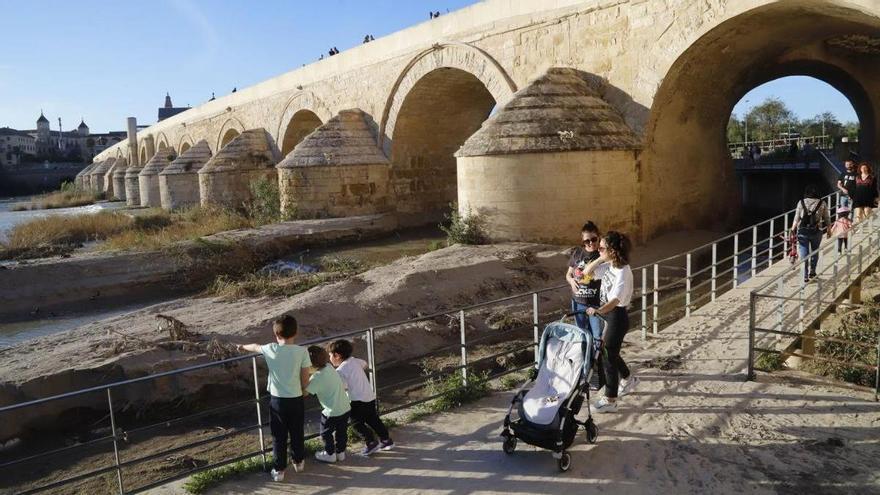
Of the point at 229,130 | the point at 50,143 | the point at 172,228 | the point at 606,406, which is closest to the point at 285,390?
the point at 606,406

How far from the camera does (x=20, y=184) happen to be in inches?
2489

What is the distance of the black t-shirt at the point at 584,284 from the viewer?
4.59 m

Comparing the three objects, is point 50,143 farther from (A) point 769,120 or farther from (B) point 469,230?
(B) point 469,230

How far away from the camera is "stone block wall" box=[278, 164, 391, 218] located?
16.7m

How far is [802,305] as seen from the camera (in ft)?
18.5

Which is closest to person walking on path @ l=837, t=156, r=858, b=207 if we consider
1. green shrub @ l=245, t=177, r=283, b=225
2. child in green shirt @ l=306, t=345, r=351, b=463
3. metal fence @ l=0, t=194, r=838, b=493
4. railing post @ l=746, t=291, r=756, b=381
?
metal fence @ l=0, t=194, r=838, b=493

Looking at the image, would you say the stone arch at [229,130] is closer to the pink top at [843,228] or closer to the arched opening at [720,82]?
the arched opening at [720,82]

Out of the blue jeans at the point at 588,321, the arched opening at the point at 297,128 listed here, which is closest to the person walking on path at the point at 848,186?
the blue jeans at the point at 588,321

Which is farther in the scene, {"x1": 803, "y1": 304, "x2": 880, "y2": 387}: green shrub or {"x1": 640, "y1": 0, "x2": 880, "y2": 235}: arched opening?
{"x1": 640, "y1": 0, "x2": 880, "y2": 235}: arched opening

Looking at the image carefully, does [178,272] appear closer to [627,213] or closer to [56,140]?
[627,213]

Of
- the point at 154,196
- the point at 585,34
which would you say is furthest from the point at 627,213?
the point at 154,196

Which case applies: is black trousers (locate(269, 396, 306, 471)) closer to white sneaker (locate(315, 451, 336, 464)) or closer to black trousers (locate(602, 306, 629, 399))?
white sneaker (locate(315, 451, 336, 464))

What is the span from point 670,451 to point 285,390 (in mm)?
2251

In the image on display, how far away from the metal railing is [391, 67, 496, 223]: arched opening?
1057 centimetres
